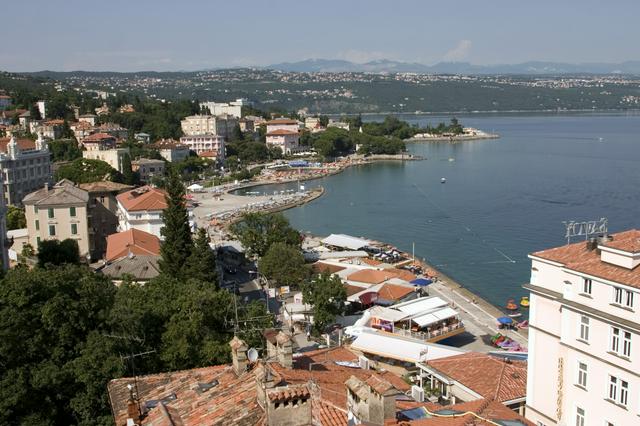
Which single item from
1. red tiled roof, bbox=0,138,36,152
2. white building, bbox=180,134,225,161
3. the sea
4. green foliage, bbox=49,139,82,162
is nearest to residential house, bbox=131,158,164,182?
green foliage, bbox=49,139,82,162

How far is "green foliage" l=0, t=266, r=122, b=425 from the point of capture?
5984 mm

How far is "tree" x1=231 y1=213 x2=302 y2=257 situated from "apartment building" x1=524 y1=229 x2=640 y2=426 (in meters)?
12.0

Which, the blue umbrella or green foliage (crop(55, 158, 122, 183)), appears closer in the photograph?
the blue umbrella

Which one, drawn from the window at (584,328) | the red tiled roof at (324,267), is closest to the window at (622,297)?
the window at (584,328)

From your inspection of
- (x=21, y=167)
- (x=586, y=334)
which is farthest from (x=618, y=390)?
(x=21, y=167)

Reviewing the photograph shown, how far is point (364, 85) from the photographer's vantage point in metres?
162

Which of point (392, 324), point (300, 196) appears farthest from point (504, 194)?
point (392, 324)

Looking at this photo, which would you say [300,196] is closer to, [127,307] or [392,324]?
[392,324]

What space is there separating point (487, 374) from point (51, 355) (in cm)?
458

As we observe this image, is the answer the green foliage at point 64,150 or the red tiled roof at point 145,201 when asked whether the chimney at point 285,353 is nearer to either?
the red tiled roof at point 145,201

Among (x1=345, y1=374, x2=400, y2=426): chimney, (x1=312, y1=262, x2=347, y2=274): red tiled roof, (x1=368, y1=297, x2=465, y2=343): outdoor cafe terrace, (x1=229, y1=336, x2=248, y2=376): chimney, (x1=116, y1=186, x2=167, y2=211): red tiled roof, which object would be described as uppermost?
(x1=345, y1=374, x2=400, y2=426): chimney

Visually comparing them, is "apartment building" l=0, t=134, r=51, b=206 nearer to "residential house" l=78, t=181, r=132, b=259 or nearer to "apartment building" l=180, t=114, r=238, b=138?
"residential house" l=78, t=181, r=132, b=259

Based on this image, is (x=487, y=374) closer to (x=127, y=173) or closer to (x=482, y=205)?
(x=482, y=205)

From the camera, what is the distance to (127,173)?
1250 inches
